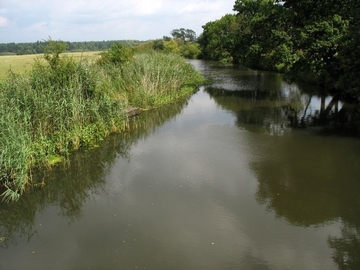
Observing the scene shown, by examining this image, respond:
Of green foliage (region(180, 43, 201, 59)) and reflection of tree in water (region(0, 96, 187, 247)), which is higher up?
green foliage (region(180, 43, 201, 59))

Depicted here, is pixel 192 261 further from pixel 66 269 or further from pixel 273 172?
pixel 273 172

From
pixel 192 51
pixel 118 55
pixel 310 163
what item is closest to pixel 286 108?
pixel 310 163

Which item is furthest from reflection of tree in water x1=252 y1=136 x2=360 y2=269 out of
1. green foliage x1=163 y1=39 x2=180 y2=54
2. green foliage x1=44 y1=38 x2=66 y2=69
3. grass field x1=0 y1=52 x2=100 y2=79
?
green foliage x1=163 y1=39 x2=180 y2=54

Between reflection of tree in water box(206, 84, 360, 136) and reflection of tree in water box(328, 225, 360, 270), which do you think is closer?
reflection of tree in water box(328, 225, 360, 270)

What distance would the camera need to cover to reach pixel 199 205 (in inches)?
303

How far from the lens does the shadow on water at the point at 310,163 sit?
703 cm

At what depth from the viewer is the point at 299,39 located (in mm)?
16219

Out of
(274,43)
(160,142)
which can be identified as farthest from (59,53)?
(274,43)

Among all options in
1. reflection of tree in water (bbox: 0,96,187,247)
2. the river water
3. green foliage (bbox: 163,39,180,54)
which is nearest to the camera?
the river water

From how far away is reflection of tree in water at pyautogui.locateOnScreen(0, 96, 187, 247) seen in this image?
7.33m

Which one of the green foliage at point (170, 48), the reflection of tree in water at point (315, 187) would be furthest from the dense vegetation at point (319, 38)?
the green foliage at point (170, 48)

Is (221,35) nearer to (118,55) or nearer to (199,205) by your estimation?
(118,55)

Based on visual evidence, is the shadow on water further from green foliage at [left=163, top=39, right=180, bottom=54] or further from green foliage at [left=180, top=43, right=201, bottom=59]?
green foliage at [left=180, top=43, right=201, bottom=59]

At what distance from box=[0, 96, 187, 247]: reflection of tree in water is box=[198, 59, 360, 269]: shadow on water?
468cm
